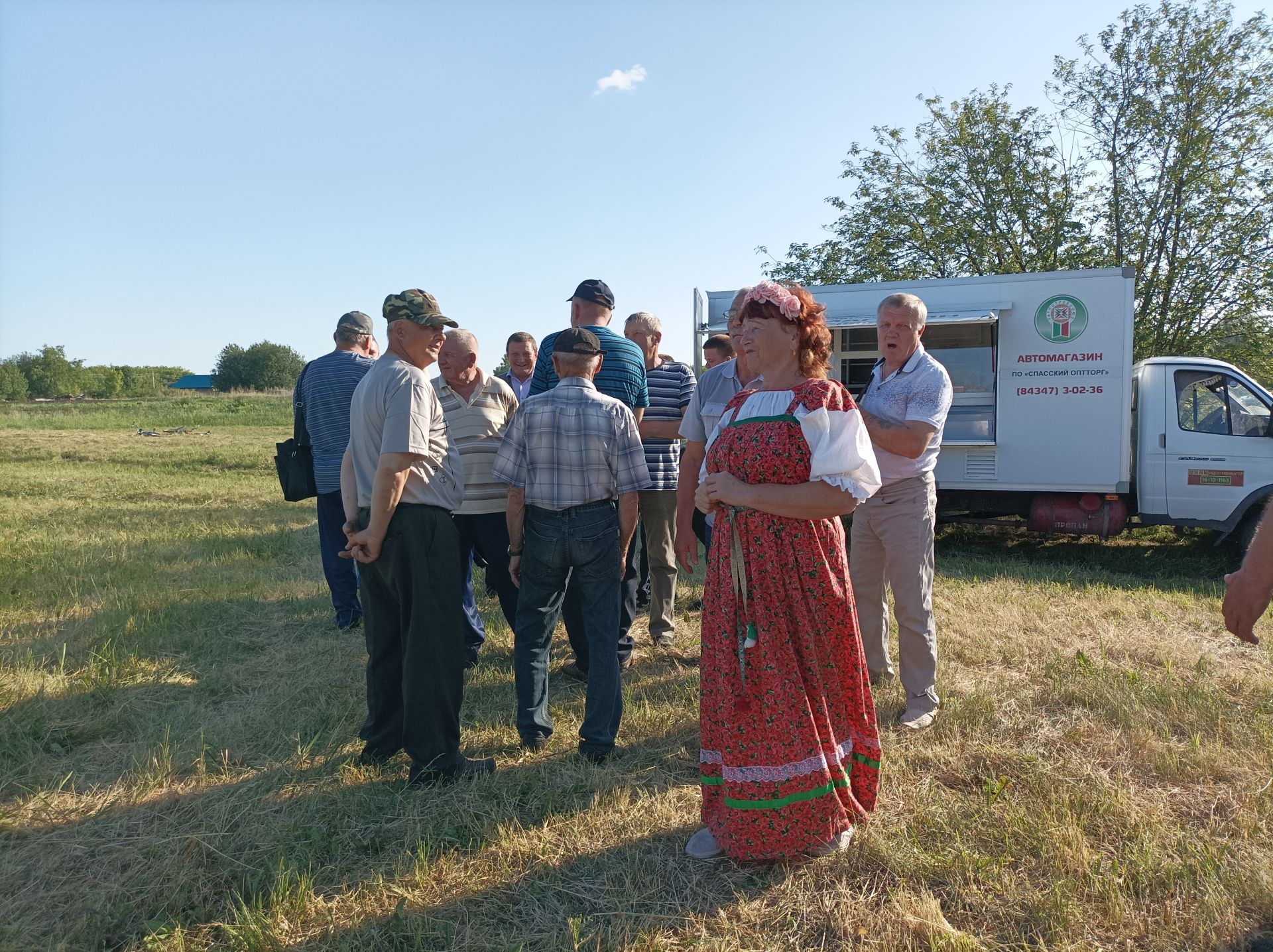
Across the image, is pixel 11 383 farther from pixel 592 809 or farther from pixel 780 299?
pixel 780 299

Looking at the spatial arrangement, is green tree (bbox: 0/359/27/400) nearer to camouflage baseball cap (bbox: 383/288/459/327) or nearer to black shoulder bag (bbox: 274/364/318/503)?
black shoulder bag (bbox: 274/364/318/503)

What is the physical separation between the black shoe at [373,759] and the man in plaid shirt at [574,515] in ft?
1.91

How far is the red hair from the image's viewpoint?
2.63 meters

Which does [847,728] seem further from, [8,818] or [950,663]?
[8,818]

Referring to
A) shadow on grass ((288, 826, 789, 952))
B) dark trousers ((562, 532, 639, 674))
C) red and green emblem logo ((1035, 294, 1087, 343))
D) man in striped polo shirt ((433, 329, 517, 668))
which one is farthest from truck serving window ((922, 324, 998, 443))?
shadow on grass ((288, 826, 789, 952))

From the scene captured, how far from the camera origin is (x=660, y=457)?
4.81 meters

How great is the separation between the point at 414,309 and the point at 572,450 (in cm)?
86

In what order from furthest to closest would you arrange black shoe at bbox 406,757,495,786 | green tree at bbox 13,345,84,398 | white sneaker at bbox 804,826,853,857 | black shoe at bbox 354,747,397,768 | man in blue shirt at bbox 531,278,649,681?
1. green tree at bbox 13,345,84,398
2. man in blue shirt at bbox 531,278,649,681
3. black shoe at bbox 354,747,397,768
4. black shoe at bbox 406,757,495,786
5. white sneaker at bbox 804,826,853,857

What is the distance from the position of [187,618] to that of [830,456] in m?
5.00

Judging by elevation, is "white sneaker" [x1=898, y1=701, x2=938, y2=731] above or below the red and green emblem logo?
below

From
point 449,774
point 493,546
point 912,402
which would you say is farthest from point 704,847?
point 493,546

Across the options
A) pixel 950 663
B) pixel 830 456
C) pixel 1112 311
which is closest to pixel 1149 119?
pixel 1112 311

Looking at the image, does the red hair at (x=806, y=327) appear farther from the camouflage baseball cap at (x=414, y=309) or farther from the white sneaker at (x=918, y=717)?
the white sneaker at (x=918, y=717)

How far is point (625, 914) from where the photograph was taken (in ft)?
8.06
